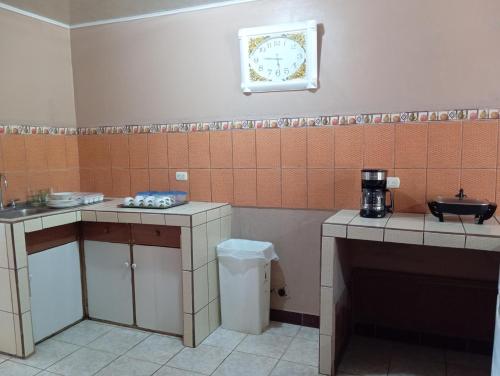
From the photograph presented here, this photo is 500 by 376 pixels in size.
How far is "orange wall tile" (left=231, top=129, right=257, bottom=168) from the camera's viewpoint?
2.65m

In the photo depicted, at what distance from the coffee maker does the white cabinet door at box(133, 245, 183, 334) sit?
1159 millimetres

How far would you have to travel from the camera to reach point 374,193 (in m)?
2.11

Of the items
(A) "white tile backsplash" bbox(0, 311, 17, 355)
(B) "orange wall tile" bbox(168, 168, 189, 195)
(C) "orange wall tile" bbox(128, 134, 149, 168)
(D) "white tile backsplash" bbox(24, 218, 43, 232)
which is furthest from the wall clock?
(A) "white tile backsplash" bbox(0, 311, 17, 355)

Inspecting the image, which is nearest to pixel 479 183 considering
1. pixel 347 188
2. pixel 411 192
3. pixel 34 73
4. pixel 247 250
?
pixel 411 192

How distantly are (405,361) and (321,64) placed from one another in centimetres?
183

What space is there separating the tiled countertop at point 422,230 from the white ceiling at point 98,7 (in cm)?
168

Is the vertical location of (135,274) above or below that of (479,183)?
below

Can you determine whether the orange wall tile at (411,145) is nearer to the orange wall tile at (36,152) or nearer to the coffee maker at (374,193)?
the coffee maker at (374,193)

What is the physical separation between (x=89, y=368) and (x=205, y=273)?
821 mm

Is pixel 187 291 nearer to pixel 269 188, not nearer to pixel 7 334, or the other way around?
pixel 269 188

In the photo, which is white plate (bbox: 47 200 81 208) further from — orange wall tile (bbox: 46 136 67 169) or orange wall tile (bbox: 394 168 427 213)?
orange wall tile (bbox: 394 168 427 213)

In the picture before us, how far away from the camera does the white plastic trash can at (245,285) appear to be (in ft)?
8.00

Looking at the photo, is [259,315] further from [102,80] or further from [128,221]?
[102,80]

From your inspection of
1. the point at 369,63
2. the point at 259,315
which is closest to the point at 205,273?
the point at 259,315
